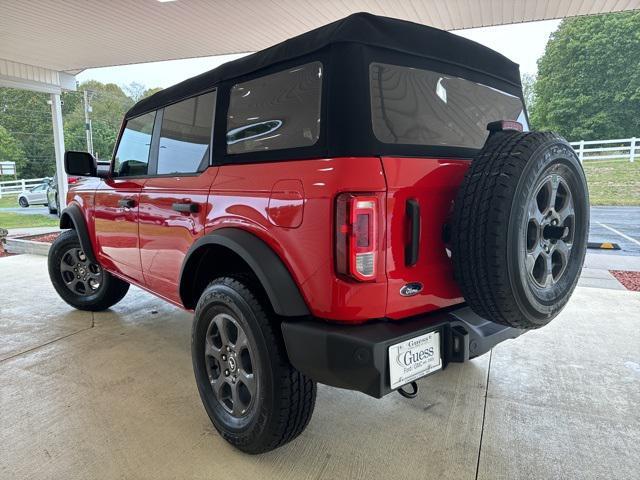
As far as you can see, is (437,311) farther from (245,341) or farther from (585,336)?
(585,336)

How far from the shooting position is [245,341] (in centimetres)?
192

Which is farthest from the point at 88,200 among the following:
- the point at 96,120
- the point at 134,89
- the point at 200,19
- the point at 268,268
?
the point at 134,89

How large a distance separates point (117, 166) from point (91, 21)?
3.97m

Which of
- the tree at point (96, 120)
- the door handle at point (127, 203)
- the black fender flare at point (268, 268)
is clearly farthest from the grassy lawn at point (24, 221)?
the black fender flare at point (268, 268)

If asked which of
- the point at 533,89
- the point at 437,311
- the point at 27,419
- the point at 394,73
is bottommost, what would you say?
the point at 27,419

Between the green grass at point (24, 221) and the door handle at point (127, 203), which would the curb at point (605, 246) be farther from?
the green grass at point (24, 221)

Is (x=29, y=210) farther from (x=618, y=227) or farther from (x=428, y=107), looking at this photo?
(x=618, y=227)

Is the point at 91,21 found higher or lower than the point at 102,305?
higher

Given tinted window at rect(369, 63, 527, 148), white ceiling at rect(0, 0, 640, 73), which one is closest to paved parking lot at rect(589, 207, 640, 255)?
white ceiling at rect(0, 0, 640, 73)

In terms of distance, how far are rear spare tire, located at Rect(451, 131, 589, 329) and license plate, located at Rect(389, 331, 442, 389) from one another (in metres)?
0.24

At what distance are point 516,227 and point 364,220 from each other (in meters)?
0.56

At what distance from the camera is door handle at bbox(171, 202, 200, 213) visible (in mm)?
2291

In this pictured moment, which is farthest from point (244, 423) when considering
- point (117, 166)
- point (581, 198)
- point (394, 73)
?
point (117, 166)

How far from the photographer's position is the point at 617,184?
9164mm
